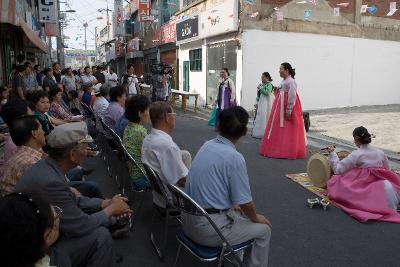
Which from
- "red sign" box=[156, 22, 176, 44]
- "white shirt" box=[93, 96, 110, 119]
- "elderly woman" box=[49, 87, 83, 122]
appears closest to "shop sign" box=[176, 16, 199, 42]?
"red sign" box=[156, 22, 176, 44]

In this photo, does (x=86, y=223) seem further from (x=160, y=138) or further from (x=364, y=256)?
(x=364, y=256)

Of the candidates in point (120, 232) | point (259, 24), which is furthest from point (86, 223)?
point (259, 24)

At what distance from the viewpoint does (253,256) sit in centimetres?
255

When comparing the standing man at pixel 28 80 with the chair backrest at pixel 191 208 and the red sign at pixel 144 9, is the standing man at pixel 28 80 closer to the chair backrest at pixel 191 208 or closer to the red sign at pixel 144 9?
the chair backrest at pixel 191 208

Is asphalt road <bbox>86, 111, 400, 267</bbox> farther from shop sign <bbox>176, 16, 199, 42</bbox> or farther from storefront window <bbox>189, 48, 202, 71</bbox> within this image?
storefront window <bbox>189, 48, 202, 71</bbox>

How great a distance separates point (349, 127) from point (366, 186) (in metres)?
6.34

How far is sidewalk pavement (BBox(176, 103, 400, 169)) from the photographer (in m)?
7.93

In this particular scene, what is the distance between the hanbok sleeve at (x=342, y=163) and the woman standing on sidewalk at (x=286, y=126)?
1.92 m

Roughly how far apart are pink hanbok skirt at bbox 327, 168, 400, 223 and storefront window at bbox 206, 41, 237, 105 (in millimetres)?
9350

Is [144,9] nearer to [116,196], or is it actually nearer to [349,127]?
[349,127]

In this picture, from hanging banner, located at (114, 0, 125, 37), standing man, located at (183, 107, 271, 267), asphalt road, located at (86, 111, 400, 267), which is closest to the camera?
standing man, located at (183, 107, 271, 267)

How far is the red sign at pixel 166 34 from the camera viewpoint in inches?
770

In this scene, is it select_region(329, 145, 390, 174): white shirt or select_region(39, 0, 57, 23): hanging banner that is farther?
select_region(39, 0, 57, 23): hanging banner

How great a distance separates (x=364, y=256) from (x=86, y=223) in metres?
2.48
